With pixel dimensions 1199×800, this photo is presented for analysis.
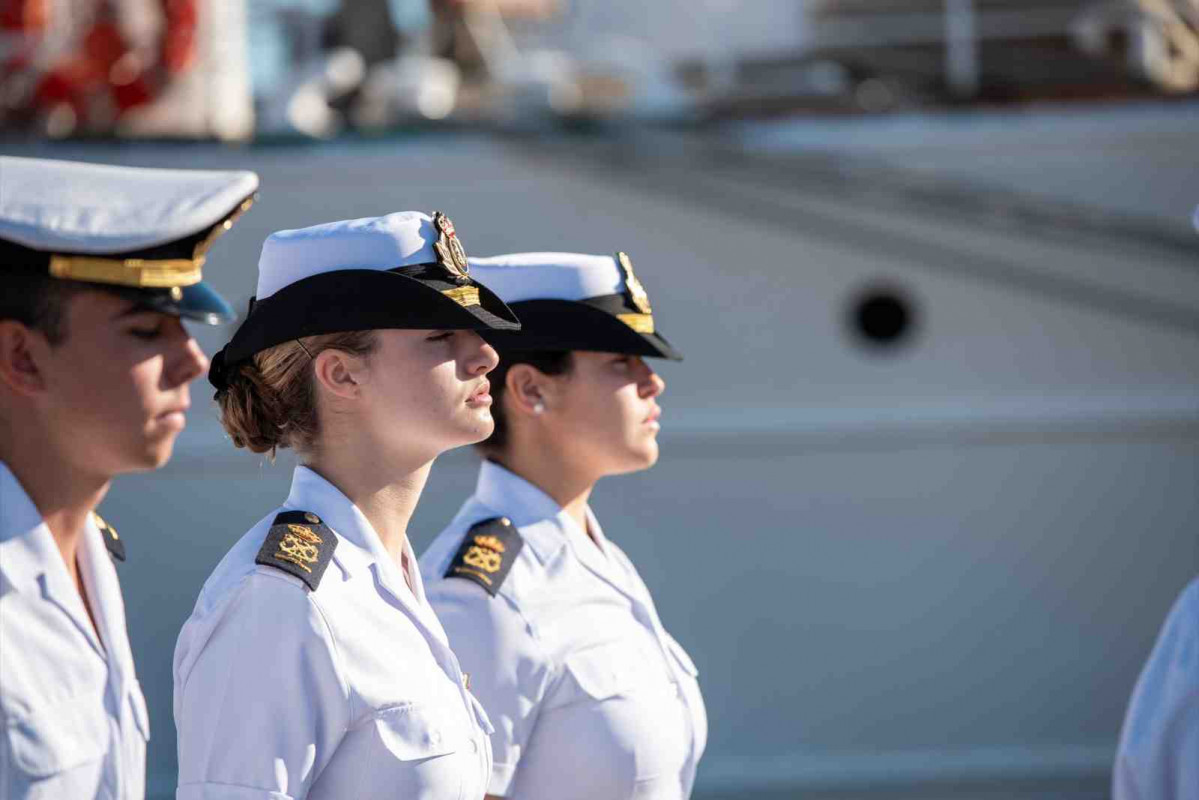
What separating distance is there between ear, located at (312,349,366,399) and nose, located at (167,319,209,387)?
233 millimetres

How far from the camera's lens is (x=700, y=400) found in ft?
22.1

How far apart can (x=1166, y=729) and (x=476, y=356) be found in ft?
3.59

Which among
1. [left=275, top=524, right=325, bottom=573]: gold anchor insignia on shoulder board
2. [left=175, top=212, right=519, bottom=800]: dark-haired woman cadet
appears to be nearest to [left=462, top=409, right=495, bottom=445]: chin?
[left=175, top=212, right=519, bottom=800]: dark-haired woman cadet

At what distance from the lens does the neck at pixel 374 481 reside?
1.89m

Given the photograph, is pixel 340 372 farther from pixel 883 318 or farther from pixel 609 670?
pixel 883 318

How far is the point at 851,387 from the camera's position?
22.2ft

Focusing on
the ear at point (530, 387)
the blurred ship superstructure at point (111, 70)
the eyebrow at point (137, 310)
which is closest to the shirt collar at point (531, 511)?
the ear at point (530, 387)

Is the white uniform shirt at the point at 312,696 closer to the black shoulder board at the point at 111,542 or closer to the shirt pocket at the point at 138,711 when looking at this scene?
the shirt pocket at the point at 138,711

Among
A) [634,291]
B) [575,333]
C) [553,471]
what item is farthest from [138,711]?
[634,291]

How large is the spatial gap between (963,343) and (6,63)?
4.38 meters

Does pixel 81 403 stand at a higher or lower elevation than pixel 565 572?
higher

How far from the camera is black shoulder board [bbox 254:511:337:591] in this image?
173 cm

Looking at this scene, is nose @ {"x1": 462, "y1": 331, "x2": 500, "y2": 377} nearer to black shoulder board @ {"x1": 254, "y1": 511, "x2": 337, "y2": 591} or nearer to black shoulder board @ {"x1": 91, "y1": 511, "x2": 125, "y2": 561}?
black shoulder board @ {"x1": 254, "y1": 511, "x2": 337, "y2": 591}

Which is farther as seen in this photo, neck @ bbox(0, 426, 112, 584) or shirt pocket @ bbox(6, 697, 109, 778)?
neck @ bbox(0, 426, 112, 584)
